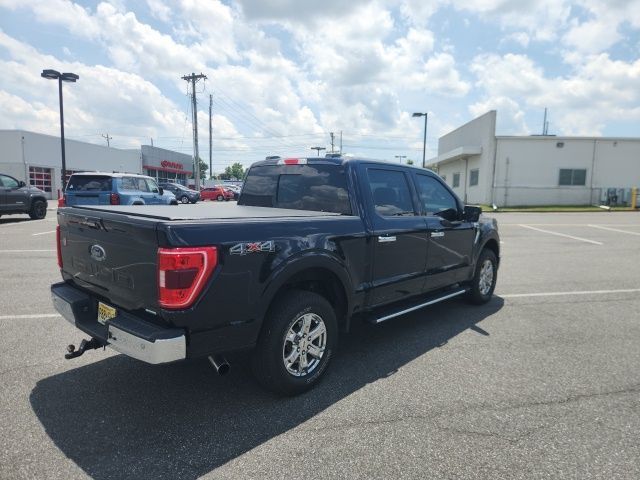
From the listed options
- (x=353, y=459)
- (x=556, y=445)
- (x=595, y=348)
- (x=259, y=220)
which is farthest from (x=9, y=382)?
(x=595, y=348)

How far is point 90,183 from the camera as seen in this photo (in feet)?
→ 44.8

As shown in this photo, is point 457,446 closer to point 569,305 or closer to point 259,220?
point 259,220

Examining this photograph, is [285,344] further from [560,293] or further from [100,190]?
[100,190]

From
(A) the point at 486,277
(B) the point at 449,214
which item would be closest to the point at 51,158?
(A) the point at 486,277

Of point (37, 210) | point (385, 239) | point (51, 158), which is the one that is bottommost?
point (37, 210)

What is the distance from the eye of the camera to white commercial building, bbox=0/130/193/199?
32.6 m

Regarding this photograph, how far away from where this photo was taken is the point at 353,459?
264 cm

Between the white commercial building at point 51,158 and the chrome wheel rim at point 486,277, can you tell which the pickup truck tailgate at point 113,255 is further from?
the white commercial building at point 51,158

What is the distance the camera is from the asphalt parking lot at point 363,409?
8.50 ft

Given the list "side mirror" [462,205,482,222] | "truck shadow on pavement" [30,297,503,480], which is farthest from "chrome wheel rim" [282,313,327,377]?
"side mirror" [462,205,482,222]

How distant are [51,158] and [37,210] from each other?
883 inches

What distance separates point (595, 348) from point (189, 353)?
405 cm

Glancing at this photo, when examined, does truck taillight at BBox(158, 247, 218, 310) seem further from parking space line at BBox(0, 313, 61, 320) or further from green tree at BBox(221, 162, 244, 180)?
green tree at BBox(221, 162, 244, 180)

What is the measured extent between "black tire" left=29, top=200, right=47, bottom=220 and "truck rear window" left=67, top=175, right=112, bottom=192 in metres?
3.81
